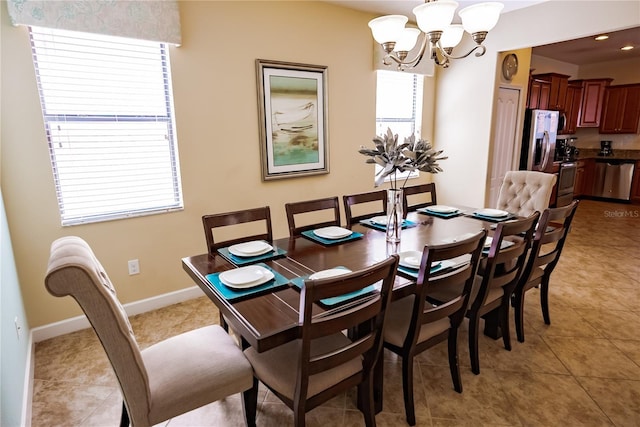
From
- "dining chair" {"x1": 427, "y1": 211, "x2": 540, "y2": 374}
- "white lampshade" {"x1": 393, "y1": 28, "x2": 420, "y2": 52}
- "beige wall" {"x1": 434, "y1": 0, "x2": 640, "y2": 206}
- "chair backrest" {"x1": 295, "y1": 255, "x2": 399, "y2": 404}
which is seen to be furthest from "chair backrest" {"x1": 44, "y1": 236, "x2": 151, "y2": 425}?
"beige wall" {"x1": 434, "y1": 0, "x2": 640, "y2": 206}

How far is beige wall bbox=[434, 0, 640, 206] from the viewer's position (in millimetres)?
3100

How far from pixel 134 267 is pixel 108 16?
5.94 feet

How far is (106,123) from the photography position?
257cm

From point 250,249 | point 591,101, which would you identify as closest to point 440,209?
point 250,249

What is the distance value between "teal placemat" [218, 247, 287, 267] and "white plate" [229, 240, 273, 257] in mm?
18

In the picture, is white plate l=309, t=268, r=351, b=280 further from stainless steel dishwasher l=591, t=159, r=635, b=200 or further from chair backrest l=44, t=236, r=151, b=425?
stainless steel dishwasher l=591, t=159, r=635, b=200

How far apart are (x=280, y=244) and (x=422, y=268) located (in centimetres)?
96

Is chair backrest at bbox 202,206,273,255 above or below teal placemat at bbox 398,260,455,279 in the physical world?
above

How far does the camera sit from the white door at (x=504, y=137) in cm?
436

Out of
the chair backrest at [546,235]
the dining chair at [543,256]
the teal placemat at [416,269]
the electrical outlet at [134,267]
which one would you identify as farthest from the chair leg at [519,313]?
the electrical outlet at [134,267]

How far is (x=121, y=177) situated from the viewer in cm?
268

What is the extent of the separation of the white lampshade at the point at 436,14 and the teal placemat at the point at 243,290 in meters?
1.58

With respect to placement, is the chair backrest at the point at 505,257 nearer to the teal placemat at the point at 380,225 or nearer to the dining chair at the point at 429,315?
the dining chair at the point at 429,315

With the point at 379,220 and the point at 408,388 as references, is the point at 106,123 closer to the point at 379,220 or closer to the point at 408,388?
the point at 379,220
